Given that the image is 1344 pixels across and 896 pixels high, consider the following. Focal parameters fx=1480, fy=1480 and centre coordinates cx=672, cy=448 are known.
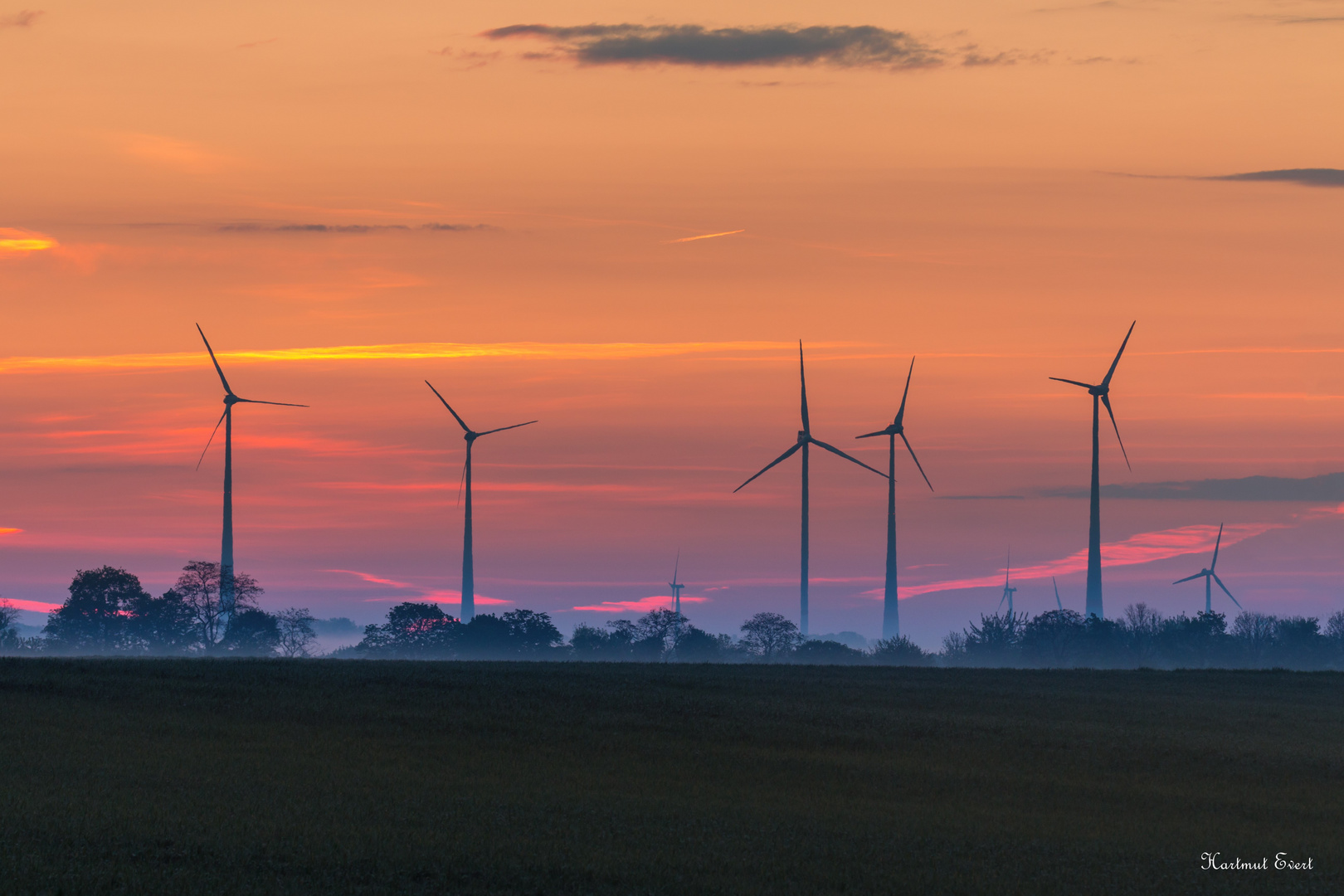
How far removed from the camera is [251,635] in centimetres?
18012

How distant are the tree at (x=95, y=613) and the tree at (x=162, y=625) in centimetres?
101

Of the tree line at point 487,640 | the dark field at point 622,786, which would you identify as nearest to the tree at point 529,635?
the tree line at point 487,640

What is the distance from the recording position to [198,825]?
33.4 m

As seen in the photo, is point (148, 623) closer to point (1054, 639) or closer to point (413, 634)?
point (413, 634)

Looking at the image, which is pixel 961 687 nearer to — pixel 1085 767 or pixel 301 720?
pixel 1085 767

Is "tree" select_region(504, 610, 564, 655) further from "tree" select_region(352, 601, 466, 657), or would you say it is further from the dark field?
the dark field

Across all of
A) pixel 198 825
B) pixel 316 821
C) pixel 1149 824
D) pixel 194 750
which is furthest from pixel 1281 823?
pixel 194 750

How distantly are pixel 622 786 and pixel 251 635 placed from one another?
146517 mm

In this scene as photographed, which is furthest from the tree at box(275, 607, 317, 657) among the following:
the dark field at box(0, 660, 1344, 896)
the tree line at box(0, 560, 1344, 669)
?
the dark field at box(0, 660, 1344, 896)

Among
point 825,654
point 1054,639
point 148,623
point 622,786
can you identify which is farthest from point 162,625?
point 622,786

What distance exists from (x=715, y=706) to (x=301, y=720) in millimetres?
17936

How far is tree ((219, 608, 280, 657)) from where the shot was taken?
174500 millimetres

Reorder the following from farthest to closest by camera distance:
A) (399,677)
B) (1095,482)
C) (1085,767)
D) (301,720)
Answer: (1095,482), (399,677), (301,720), (1085,767)

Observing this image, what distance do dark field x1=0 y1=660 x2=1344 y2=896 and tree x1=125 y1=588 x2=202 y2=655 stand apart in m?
103
